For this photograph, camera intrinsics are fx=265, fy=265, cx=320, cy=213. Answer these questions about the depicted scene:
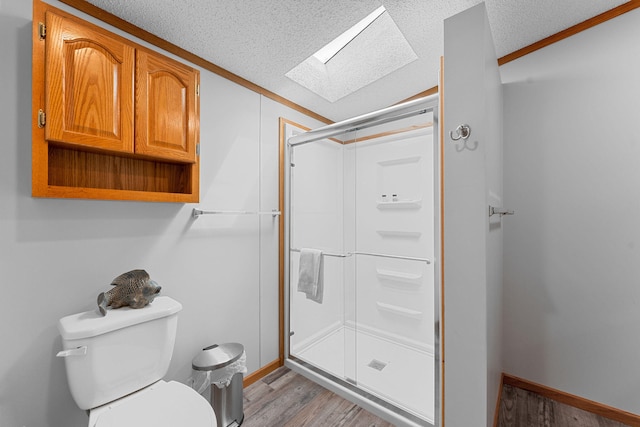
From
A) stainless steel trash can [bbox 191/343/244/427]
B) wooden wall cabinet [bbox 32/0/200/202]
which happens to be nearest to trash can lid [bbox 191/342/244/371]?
stainless steel trash can [bbox 191/343/244/427]

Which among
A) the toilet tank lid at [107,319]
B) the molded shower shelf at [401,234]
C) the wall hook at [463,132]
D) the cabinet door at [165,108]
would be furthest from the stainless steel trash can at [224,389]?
the wall hook at [463,132]

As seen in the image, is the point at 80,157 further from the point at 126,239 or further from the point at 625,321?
the point at 625,321

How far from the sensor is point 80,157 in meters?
1.29

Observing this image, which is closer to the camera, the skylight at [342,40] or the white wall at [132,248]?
the white wall at [132,248]

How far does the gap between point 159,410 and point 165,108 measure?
1.43m

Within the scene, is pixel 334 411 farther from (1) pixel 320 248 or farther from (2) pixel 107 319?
(2) pixel 107 319

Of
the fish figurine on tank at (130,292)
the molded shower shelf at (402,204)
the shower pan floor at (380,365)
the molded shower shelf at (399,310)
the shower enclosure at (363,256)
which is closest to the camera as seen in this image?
the fish figurine on tank at (130,292)

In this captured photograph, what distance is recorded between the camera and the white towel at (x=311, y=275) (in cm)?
204

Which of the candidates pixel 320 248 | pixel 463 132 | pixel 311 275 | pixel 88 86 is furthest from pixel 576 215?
pixel 88 86

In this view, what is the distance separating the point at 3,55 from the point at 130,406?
61.1 inches

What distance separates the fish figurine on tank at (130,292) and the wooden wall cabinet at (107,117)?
0.40 meters

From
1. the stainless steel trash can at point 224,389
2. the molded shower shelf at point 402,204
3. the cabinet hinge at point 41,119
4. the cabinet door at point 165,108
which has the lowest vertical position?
the stainless steel trash can at point 224,389

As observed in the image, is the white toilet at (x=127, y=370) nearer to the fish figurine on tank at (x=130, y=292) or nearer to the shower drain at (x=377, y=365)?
the fish figurine on tank at (x=130, y=292)

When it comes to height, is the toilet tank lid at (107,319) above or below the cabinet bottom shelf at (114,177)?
below
